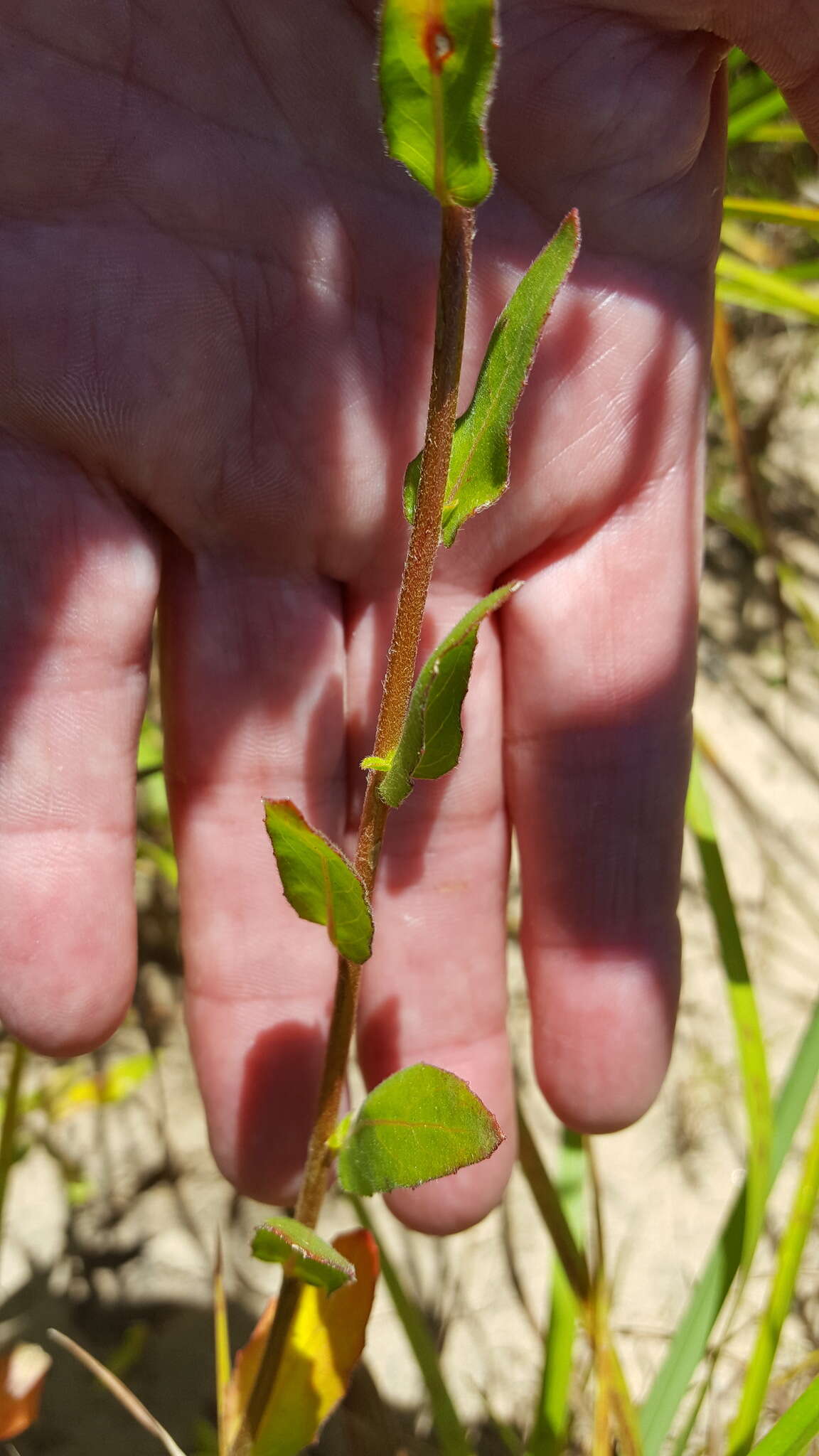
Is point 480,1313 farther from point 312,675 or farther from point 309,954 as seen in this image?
point 312,675

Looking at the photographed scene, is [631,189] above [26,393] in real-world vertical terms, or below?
above

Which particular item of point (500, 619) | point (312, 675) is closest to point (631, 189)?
point (500, 619)

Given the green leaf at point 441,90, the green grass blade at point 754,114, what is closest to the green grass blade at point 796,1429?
A: the green leaf at point 441,90

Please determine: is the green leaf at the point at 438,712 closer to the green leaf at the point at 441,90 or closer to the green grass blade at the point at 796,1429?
the green leaf at the point at 441,90

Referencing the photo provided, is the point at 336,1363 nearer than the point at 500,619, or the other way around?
the point at 336,1363

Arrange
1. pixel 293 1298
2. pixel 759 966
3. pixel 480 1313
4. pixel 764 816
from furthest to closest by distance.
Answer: pixel 764 816, pixel 759 966, pixel 480 1313, pixel 293 1298

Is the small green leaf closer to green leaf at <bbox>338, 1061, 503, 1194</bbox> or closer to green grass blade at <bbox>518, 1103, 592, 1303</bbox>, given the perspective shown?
green leaf at <bbox>338, 1061, 503, 1194</bbox>

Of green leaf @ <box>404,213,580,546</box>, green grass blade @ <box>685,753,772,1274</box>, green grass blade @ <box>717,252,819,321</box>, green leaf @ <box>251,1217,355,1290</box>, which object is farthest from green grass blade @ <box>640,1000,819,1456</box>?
green grass blade @ <box>717,252,819,321</box>
